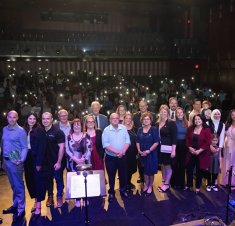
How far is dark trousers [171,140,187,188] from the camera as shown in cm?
521

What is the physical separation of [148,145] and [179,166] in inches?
29.8

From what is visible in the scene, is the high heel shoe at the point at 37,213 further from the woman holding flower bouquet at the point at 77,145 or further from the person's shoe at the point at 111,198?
the person's shoe at the point at 111,198

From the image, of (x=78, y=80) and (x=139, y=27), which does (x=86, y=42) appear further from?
(x=139, y=27)

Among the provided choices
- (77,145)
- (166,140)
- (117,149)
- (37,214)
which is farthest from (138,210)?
(37,214)

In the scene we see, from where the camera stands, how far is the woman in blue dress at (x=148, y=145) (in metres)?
4.92

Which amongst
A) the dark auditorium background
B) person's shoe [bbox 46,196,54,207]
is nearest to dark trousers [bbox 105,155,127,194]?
person's shoe [bbox 46,196,54,207]

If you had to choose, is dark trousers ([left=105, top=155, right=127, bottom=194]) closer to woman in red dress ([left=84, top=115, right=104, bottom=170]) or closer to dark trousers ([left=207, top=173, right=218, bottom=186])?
woman in red dress ([left=84, top=115, right=104, bottom=170])

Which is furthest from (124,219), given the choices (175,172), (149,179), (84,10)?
(84,10)

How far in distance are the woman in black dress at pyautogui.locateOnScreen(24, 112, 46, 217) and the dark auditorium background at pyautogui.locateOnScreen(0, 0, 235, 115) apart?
27.9 ft

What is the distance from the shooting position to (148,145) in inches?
195

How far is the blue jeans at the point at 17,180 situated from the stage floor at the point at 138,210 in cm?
18

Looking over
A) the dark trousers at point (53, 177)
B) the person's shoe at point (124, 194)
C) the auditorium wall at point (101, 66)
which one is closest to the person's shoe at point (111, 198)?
the person's shoe at point (124, 194)

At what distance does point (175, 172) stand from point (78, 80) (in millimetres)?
7354

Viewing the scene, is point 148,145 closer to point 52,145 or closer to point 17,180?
point 52,145
